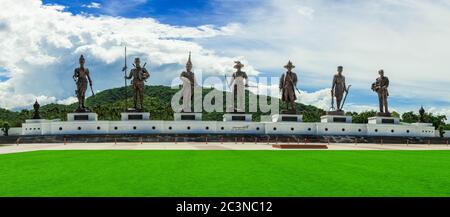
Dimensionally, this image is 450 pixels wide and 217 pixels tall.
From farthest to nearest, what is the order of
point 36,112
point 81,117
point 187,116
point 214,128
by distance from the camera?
point 36,112, point 187,116, point 214,128, point 81,117

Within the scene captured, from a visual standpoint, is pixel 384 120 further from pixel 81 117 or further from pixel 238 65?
pixel 81 117

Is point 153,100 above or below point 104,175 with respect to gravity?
above

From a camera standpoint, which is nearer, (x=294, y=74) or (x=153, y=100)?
(x=294, y=74)

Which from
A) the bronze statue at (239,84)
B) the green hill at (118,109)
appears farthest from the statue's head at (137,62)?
the green hill at (118,109)

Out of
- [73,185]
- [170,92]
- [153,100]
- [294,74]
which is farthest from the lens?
[170,92]

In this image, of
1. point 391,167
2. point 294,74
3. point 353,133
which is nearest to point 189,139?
point 294,74

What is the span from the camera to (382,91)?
46.3 meters

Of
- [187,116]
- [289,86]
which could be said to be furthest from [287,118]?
[187,116]

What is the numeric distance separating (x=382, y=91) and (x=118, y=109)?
165 feet

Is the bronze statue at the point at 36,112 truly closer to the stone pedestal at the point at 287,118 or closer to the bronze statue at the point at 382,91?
the stone pedestal at the point at 287,118

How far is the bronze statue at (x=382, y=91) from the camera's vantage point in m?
46.1
